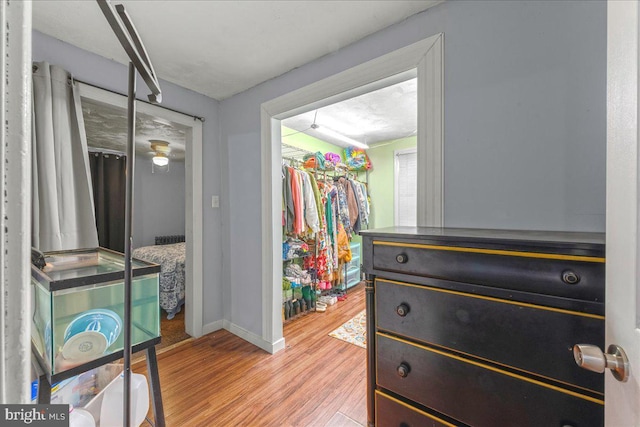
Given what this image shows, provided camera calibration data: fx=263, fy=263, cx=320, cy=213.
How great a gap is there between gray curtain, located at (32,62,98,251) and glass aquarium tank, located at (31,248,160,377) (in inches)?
26.4

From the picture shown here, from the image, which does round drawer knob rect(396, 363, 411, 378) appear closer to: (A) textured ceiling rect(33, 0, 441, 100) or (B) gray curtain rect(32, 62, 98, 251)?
(A) textured ceiling rect(33, 0, 441, 100)

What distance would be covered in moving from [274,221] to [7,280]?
1974mm

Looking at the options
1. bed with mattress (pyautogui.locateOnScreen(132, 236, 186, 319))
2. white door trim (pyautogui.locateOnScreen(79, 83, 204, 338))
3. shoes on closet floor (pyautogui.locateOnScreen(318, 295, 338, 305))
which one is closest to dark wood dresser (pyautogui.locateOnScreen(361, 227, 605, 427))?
white door trim (pyautogui.locateOnScreen(79, 83, 204, 338))

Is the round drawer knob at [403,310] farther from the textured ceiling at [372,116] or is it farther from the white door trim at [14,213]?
the textured ceiling at [372,116]

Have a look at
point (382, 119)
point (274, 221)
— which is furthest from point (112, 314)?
point (382, 119)

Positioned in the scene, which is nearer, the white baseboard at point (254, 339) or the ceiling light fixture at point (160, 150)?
the white baseboard at point (254, 339)

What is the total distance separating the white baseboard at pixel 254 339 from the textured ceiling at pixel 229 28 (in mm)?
2261

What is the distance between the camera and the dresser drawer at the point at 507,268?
2.44 feet

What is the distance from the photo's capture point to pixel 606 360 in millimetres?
514

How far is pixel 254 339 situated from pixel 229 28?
7.86 feet

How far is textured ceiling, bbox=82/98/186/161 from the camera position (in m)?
2.46

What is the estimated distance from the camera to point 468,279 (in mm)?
912

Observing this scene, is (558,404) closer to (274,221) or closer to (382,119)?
(274,221)

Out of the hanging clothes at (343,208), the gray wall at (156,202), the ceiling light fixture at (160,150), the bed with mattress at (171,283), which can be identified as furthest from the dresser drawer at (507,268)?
the gray wall at (156,202)
